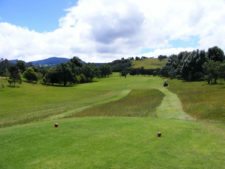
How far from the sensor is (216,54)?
437 feet

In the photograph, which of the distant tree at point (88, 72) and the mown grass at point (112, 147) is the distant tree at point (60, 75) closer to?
the distant tree at point (88, 72)

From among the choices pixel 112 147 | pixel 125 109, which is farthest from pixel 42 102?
pixel 112 147

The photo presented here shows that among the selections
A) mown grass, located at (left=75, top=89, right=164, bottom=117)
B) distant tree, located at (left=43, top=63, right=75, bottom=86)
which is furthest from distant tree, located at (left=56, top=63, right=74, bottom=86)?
mown grass, located at (left=75, top=89, right=164, bottom=117)

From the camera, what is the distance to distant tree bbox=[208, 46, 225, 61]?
435 ft

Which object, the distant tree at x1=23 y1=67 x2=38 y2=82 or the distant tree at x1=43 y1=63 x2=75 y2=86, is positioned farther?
the distant tree at x1=23 y1=67 x2=38 y2=82

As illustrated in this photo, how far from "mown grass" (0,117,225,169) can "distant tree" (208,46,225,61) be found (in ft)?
361

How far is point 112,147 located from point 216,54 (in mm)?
120783

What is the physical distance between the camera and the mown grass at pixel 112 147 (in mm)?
17312

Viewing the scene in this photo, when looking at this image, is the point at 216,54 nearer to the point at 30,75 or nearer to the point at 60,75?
the point at 60,75

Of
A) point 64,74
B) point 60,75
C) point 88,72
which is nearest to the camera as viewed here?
point 60,75

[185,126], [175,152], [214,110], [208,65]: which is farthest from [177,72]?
[175,152]

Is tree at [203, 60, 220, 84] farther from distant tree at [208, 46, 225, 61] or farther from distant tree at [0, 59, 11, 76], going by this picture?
distant tree at [0, 59, 11, 76]

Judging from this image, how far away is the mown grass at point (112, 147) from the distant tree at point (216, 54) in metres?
110

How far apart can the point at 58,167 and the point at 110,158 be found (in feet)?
9.34
